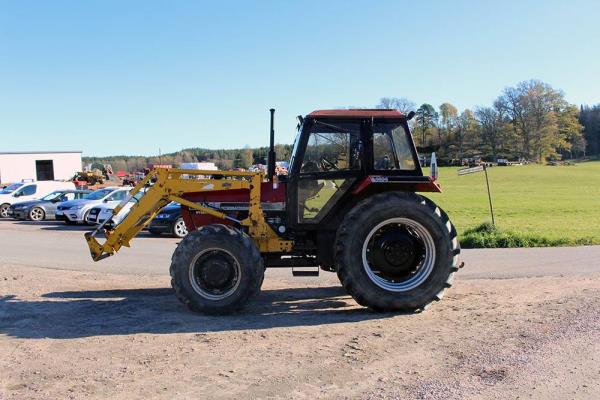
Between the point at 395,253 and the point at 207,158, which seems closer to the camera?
the point at 395,253

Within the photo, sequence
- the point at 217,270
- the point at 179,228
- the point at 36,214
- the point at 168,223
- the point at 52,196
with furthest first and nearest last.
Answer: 1. the point at 52,196
2. the point at 36,214
3. the point at 179,228
4. the point at 168,223
5. the point at 217,270

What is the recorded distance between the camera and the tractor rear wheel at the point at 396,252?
666cm

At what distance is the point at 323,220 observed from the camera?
716 cm

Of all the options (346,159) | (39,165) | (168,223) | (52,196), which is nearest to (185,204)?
(346,159)

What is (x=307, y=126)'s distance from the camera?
7.05m

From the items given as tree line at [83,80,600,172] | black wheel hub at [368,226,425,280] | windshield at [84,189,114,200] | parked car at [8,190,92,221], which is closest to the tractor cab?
black wheel hub at [368,226,425,280]

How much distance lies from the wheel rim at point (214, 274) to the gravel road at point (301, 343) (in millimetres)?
327

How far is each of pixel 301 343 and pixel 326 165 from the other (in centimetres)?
247

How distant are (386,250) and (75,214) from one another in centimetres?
1736

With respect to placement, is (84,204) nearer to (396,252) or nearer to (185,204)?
(185,204)

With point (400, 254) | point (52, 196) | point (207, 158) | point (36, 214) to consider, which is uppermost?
point (207, 158)

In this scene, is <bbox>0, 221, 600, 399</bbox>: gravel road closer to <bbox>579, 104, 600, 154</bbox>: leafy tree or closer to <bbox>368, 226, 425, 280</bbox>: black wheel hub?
<bbox>368, 226, 425, 280</bbox>: black wheel hub

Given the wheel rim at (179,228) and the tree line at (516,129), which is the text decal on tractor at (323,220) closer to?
the wheel rim at (179,228)

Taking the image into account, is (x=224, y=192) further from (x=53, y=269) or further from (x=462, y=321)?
(x=53, y=269)
